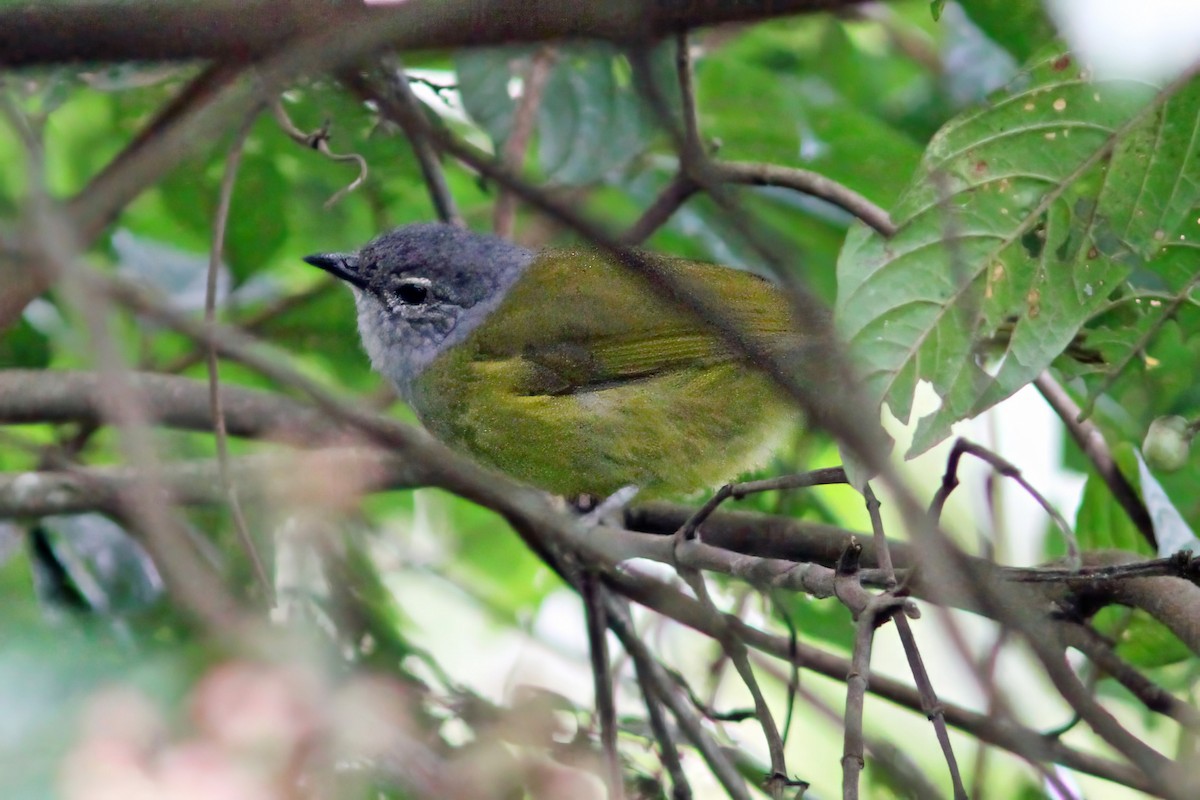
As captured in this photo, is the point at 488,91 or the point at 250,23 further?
the point at 488,91

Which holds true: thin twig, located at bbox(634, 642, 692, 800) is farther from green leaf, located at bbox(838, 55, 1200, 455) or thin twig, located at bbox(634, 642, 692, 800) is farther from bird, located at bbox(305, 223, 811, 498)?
green leaf, located at bbox(838, 55, 1200, 455)

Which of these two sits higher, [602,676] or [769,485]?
[769,485]

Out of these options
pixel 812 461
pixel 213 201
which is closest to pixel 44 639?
pixel 213 201

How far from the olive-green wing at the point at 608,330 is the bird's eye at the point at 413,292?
0.24m

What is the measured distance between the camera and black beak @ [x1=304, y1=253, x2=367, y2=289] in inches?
142

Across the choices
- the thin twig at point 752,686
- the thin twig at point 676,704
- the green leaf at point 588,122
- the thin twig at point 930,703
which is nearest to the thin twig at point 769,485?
the thin twig at point 752,686

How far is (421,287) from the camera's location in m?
3.94

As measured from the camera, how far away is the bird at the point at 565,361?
3.42 m

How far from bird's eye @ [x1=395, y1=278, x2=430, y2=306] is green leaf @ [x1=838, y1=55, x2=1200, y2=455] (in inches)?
69.6

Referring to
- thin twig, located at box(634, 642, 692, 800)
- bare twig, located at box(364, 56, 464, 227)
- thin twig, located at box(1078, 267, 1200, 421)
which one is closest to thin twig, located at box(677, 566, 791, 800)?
thin twig, located at box(634, 642, 692, 800)

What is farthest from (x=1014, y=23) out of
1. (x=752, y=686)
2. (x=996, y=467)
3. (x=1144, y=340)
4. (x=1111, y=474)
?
(x=752, y=686)

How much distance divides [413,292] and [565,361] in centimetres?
62

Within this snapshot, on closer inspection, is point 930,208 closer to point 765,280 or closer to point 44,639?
point 765,280

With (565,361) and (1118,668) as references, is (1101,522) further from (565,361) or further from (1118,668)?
(565,361)
